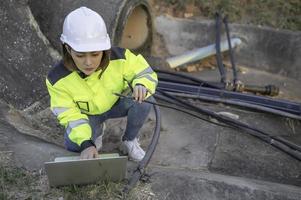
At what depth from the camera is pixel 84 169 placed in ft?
7.89

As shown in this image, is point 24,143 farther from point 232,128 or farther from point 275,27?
point 275,27

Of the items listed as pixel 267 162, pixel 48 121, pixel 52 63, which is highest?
pixel 52 63

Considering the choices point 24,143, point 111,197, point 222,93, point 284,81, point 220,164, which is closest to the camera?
point 111,197

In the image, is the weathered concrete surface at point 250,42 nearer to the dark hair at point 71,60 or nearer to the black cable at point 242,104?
the black cable at point 242,104

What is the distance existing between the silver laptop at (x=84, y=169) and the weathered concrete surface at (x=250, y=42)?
335 cm

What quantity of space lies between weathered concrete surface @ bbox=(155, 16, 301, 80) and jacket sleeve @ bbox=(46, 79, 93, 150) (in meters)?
3.22

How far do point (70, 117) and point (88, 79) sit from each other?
24cm

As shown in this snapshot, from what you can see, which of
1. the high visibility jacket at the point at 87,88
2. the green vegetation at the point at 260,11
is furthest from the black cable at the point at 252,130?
the green vegetation at the point at 260,11

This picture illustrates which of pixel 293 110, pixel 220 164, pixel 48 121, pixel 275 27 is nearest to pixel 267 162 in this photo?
pixel 220 164

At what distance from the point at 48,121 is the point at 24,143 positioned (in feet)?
2.53

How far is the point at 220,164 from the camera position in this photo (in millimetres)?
3461

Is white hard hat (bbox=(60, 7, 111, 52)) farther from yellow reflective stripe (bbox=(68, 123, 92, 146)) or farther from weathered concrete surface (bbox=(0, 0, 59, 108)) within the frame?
weathered concrete surface (bbox=(0, 0, 59, 108))

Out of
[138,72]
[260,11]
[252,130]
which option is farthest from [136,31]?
[138,72]

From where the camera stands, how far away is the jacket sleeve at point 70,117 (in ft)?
8.31
